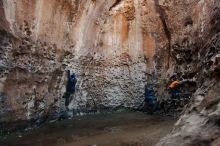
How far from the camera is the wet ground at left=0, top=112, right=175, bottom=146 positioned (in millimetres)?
9656

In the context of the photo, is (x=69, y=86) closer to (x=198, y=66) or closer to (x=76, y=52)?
(x=76, y=52)

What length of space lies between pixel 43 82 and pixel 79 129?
79.6 inches

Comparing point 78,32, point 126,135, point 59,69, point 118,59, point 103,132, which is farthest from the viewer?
point 118,59

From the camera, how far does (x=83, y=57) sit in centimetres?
1454

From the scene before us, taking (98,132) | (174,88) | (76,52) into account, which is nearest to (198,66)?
(174,88)

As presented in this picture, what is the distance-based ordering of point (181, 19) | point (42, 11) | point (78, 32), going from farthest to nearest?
point (181, 19), point (78, 32), point (42, 11)

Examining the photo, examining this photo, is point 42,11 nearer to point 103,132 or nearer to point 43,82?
point 43,82

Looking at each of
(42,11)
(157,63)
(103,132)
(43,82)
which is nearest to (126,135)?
(103,132)

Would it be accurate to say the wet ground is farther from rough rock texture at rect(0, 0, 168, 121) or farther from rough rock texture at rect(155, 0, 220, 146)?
rough rock texture at rect(155, 0, 220, 146)

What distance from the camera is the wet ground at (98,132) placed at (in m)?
9.66

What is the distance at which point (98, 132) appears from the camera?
11156mm

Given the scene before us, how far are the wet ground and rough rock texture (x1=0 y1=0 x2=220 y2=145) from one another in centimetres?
72

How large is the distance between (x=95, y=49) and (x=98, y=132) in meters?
5.12

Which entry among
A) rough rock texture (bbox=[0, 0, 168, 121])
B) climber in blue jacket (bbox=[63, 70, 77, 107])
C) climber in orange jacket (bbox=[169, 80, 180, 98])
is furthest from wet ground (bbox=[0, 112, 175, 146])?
climber in orange jacket (bbox=[169, 80, 180, 98])
